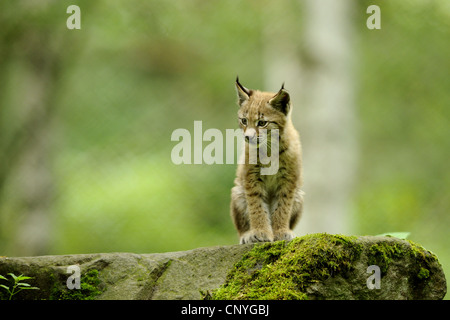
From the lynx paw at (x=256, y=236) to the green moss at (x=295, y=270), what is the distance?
70cm

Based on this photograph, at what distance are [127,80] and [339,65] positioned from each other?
3539 mm

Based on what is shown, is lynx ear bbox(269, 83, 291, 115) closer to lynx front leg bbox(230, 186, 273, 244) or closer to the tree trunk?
lynx front leg bbox(230, 186, 273, 244)

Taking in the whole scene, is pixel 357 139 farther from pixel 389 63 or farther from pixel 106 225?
A: pixel 106 225

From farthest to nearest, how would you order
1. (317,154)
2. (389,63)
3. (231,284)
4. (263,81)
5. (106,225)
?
(263,81)
(389,63)
(106,225)
(317,154)
(231,284)

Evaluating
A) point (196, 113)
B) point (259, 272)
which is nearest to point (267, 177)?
point (259, 272)

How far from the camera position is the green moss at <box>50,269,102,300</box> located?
10.3ft

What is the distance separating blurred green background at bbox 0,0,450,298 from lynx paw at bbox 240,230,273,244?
3168 millimetres

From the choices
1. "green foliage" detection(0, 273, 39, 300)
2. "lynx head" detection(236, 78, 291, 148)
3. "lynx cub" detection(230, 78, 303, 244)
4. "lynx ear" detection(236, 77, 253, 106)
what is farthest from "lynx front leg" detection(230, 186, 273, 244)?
"green foliage" detection(0, 273, 39, 300)

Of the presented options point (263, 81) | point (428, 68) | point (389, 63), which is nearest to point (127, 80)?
point (263, 81)

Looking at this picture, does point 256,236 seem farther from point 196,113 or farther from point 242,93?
point 196,113

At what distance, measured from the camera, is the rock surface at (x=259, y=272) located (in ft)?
Answer: 10.1

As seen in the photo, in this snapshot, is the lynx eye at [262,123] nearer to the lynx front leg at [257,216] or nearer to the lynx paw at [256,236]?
the lynx front leg at [257,216]

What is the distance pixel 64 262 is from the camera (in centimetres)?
330

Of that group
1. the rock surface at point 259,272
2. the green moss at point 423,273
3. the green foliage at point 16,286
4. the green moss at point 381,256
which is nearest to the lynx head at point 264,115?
the rock surface at point 259,272
